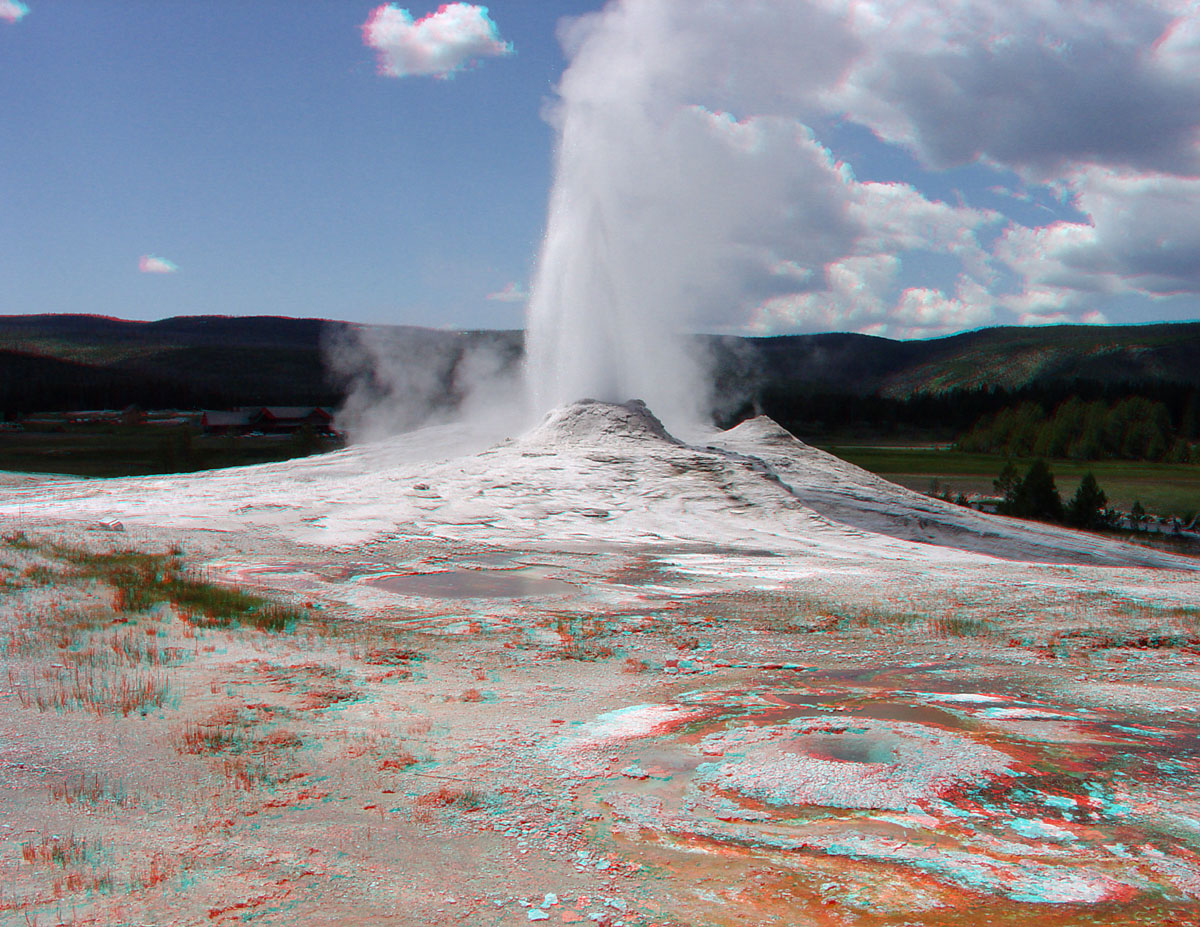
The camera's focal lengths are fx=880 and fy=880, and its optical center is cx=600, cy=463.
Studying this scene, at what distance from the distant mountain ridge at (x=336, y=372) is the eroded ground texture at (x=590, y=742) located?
65.3m

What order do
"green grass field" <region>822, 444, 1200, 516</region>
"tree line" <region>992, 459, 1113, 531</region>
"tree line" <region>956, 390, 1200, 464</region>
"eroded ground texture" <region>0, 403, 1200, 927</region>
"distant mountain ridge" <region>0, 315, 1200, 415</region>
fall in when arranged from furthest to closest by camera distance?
"distant mountain ridge" <region>0, 315, 1200, 415</region> → "tree line" <region>956, 390, 1200, 464</region> → "green grass field" <region>822, 444, 1200, 516</region> → "tree line" <region>992, 459, 1113, 531</region> → "eroded ground texture" <region>0, 403, 1200, 927</region>

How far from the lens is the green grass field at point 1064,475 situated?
44.8 meters

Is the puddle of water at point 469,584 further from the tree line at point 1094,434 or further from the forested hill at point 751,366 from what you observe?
the tree line at point 1094,434

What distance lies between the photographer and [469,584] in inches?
400

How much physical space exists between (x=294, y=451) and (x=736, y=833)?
41.1 m

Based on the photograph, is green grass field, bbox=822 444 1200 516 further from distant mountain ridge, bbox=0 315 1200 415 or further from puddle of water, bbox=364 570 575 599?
puddle of water, bbox=364 570 575 599

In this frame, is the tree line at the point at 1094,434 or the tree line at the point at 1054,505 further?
the tree line at the point at 1094,434

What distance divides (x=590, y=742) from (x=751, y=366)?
146766mm

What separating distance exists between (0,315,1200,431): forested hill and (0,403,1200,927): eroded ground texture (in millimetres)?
26240

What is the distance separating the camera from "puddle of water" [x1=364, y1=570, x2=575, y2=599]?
9562mm

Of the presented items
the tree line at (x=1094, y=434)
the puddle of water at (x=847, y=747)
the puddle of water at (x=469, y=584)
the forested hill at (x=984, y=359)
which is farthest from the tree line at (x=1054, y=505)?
the forested hill at (x=984, y=359)

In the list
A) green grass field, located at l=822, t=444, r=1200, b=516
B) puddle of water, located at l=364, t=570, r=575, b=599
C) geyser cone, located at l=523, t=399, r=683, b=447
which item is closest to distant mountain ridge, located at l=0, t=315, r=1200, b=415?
green grass field, located at l=822, t=444, r=1200, b=516

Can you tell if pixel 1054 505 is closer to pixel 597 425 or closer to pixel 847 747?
pixel 597 425

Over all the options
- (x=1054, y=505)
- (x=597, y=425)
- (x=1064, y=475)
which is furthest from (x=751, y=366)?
(x=597, y=425)
